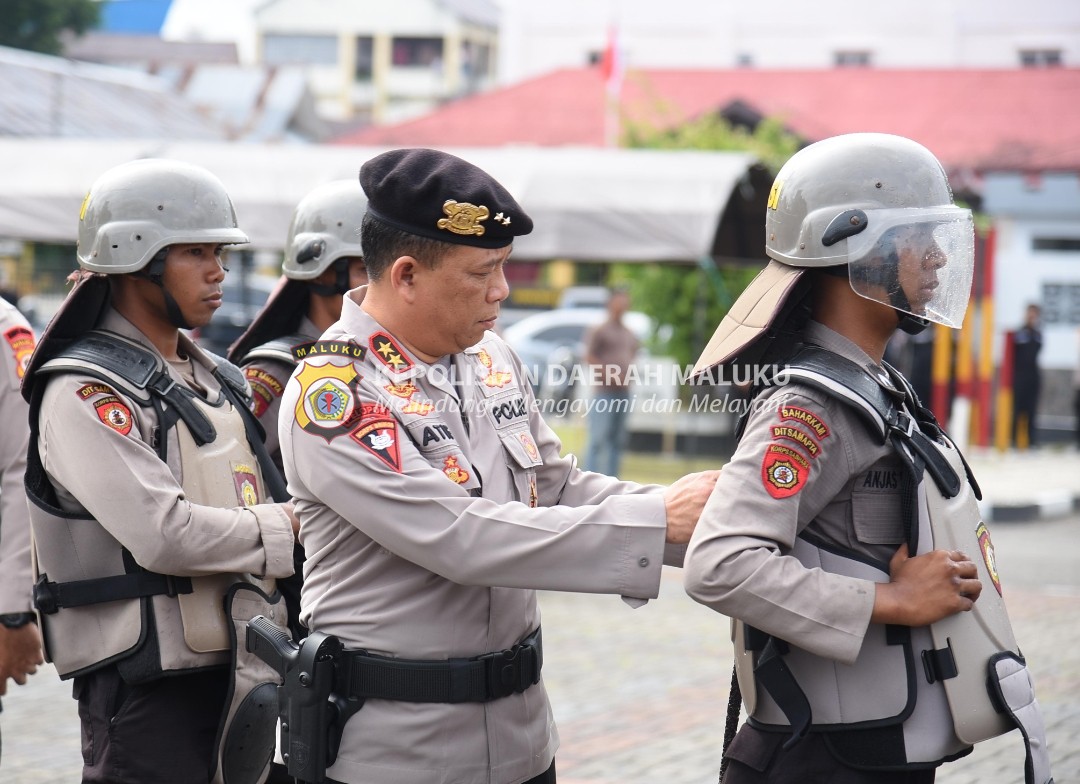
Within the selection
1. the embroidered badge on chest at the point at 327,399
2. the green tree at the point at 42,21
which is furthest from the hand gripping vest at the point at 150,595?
the green tree at the point at 42,21

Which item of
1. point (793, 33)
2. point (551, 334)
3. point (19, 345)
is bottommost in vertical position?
point (551, 334)

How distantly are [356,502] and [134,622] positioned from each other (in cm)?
97

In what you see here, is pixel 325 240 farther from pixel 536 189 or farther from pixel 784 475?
pixel 536 189

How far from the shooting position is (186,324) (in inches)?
138

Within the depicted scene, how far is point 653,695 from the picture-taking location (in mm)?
6789

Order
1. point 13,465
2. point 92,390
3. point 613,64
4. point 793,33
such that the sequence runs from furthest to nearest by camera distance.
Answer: point 793,33, point 613,64, point 13,465, point 92,390

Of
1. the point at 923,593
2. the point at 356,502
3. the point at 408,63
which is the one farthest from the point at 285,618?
the point at 408,63

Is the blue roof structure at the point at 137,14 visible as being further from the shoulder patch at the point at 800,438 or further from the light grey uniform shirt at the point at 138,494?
the shoulder patch at the point at 800,438

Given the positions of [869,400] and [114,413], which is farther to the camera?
[114,413]

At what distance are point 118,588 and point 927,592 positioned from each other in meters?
1.87

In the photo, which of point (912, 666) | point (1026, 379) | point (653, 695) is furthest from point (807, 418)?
point (1026, 379)

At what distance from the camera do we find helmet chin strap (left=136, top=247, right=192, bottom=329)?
3508mm

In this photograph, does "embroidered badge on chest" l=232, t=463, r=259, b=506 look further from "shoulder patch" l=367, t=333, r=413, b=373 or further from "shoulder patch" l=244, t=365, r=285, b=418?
"shoulder patch" l=367, t=333, r=413, b=373

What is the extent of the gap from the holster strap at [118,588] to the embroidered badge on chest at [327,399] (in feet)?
2.83
